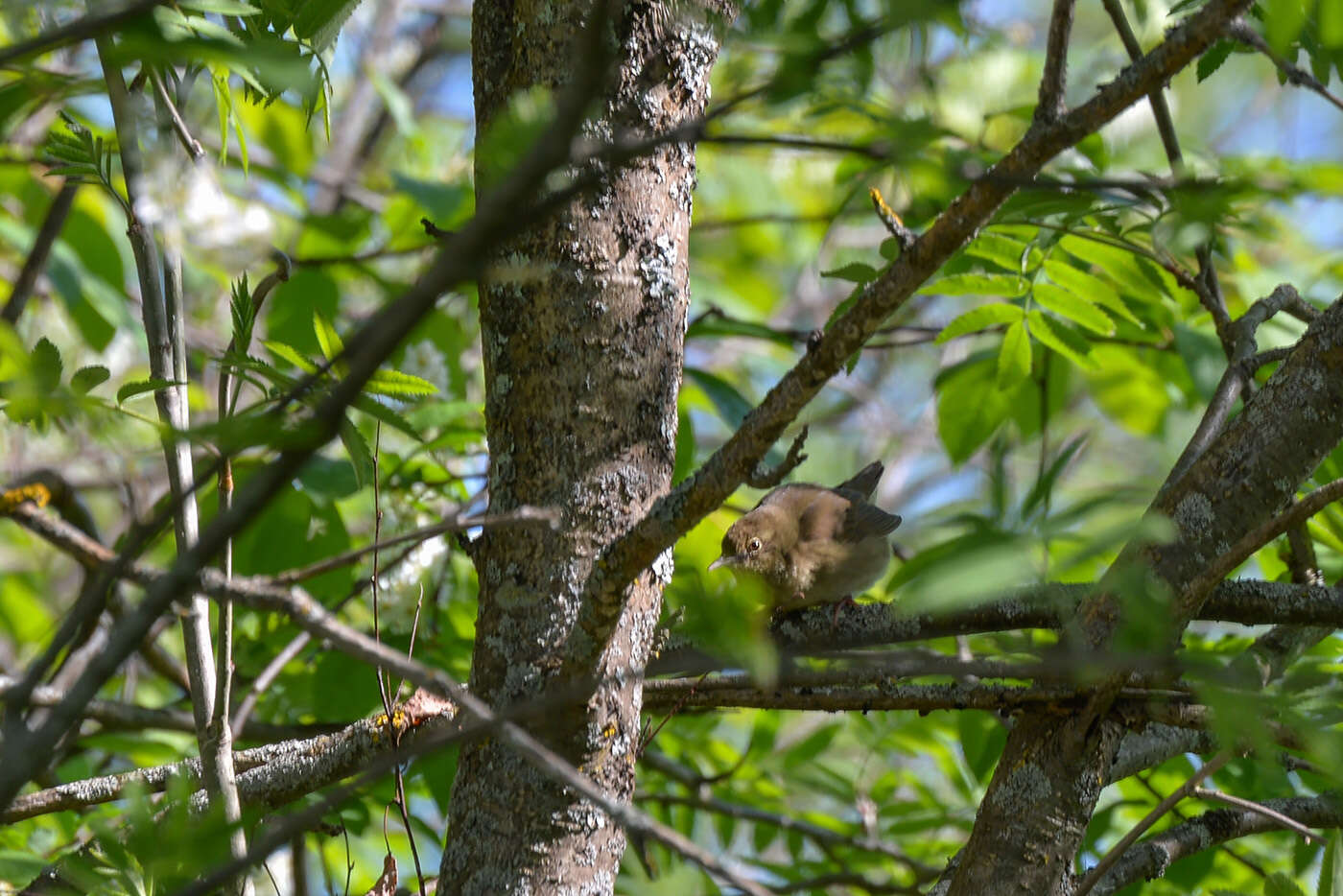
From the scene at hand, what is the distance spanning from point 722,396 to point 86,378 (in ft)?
6.99

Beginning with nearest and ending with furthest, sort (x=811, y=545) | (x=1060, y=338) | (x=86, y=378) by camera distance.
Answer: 1. (x=86, y=378)
2. (x=1060, y=338)
3. (x=811, y=545)

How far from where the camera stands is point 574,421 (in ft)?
6.13

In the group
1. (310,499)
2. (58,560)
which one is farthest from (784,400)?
(58,560)

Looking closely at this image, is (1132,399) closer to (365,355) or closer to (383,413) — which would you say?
(383,413)

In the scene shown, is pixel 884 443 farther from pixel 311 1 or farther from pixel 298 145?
pixel 311 1

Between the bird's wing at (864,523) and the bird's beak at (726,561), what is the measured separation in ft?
2.00

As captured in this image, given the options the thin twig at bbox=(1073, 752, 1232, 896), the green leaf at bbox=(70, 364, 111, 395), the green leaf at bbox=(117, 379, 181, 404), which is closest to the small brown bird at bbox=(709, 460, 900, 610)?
the thin twig at bbox=(1073, 752, 1232, 896)

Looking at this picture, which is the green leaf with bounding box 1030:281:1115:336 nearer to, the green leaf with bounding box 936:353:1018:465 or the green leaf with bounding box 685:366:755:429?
the green leaf with bounding box 936:353:1018:465

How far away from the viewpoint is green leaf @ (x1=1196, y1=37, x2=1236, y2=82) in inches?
87.3

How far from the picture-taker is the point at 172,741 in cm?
338

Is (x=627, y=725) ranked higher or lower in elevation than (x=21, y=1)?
lower

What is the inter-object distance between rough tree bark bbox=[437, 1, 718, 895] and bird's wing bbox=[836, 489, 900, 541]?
2172 mm

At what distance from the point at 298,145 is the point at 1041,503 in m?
4.61

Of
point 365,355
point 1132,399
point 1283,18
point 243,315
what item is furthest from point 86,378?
point 1132,399
